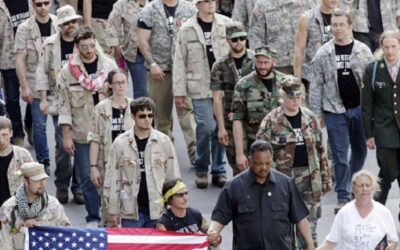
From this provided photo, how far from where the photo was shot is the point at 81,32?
17000 millimetres

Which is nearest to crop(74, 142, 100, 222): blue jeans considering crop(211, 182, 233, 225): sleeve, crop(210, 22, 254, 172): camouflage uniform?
crop(210, 22, 254, 172): camouflage uniform

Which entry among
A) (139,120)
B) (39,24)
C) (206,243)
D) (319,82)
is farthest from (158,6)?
(206,243)

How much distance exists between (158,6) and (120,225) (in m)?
3.97

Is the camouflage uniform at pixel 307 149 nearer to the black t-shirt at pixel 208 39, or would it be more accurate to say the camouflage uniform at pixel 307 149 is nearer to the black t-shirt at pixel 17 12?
the black t-shirt at pixel 208 39

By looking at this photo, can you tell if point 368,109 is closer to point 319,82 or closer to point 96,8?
point 319,82

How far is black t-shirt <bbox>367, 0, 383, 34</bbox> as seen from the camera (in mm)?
19422

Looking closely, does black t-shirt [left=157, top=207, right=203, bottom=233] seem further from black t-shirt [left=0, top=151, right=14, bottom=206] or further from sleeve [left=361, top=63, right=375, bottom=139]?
sleeve [left=361, top=63, right=375, bottom=139]

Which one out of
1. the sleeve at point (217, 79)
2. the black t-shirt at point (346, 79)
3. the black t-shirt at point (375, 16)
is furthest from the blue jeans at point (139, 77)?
the black t-shirt at point (346, 79)

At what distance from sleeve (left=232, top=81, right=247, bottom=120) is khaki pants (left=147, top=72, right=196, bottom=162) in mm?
2712

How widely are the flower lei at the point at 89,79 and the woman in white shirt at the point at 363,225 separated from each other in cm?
408

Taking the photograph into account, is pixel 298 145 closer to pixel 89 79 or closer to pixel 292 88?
pixel 292 88

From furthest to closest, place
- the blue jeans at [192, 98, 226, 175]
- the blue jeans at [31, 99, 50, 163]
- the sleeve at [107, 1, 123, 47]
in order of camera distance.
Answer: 1. the sleeve at [107, 1, 123, 47]
2. the blue jeans at [31, 99, 50, 163]
3. the blue jeans at [192, 98, 226, 175]

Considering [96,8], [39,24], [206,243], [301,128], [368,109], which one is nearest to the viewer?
[206,243]

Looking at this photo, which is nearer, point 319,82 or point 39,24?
point 319,82
